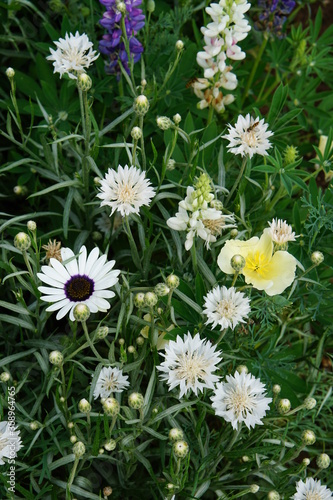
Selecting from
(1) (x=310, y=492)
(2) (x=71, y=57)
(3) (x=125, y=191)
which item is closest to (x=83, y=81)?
(2) (x=71, y=57)


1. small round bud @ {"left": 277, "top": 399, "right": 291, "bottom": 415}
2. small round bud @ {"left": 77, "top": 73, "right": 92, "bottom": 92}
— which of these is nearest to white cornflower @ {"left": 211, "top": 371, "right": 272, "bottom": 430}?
small round bud @ {"left": 277, "top": 399, "right": 291, "bottom": 415}

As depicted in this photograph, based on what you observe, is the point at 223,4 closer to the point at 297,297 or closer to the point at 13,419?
the point at 297,297

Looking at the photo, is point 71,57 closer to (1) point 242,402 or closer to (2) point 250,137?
(2) point 250,137

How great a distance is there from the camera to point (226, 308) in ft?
3.33

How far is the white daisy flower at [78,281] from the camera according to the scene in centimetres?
103

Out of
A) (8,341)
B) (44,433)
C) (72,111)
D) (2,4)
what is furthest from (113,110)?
(44,433)

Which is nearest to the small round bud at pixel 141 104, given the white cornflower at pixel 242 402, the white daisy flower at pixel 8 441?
the white cornflower at pixel 242 402

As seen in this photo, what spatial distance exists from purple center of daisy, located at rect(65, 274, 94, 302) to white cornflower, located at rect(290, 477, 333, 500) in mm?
531

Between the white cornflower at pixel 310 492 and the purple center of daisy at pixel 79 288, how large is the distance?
1.74ft

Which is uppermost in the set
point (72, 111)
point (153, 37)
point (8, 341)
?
point (153, 37)

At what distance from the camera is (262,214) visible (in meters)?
1.41

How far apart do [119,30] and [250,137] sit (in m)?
0.48

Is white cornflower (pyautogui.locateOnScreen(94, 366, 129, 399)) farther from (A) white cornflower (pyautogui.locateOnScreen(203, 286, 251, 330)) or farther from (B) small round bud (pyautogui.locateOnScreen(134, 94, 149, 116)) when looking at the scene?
(B) small round bud (pyautogui.locateOnScreen(134, 94, 149, 116))

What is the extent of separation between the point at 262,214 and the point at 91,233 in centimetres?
42
